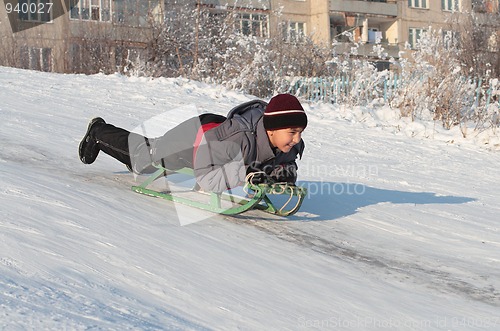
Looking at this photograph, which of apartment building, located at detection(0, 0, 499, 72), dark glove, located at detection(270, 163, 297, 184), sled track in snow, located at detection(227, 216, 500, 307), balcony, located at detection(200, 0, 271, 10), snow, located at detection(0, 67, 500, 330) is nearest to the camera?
snow, located at detection(0, 67, 500, 330)

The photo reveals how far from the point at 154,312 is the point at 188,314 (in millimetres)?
146

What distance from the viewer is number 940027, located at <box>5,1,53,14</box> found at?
28.9 meters

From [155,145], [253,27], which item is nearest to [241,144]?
[155,145]

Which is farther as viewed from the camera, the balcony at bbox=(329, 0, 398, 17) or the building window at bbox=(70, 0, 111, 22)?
the balcony at bbox=(329, 0, 398, 17)

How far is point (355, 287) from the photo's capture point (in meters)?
3.51

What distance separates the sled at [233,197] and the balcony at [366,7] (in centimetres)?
3506

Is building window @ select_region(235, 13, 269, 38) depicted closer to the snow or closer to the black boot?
the snow

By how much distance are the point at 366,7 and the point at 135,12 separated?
17.8 m

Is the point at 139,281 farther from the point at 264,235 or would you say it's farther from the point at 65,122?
the point at 65,122

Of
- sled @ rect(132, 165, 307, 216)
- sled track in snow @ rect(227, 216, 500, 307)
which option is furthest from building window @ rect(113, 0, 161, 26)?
sled track in snow @ rect(227, 216, 500, 307)

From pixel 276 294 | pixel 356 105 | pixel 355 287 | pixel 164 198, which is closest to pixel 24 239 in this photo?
pixel 276 294

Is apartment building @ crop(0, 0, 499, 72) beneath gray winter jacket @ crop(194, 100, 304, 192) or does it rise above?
above

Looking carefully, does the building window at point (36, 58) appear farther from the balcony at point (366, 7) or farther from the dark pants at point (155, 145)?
the dark pants at point (155, 145)

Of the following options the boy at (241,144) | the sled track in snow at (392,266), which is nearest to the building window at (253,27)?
the boy at (241,144)
